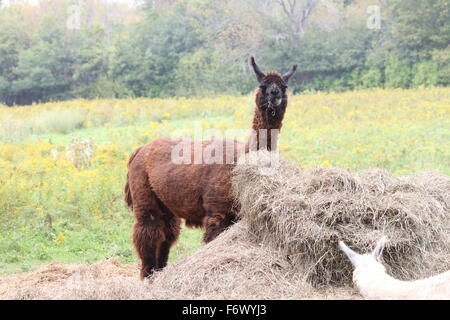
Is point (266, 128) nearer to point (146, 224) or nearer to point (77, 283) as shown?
point (146, 224)

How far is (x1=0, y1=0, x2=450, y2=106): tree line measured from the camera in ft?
98.1

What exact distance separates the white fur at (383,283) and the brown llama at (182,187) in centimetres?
186

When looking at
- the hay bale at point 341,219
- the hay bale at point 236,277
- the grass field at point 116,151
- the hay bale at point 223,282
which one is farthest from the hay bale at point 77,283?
the hay bale at point 341,219

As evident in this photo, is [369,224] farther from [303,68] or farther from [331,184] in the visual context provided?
[303,68]

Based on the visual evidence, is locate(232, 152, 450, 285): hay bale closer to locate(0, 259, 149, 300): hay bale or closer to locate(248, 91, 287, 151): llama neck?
locate(248, 91, 287, 151): llama neck

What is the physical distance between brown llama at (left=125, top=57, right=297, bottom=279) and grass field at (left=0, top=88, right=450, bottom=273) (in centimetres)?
143

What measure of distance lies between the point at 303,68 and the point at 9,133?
1817 centimetres

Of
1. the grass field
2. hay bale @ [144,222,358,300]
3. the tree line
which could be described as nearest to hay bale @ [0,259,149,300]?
hay bale @ [144,222,358,300]

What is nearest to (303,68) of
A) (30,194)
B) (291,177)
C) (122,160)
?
(122,160)

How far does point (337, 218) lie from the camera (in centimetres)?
546

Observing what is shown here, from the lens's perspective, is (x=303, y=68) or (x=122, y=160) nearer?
(x=122, y=160)

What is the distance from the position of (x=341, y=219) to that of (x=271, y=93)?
1853 millimetres
